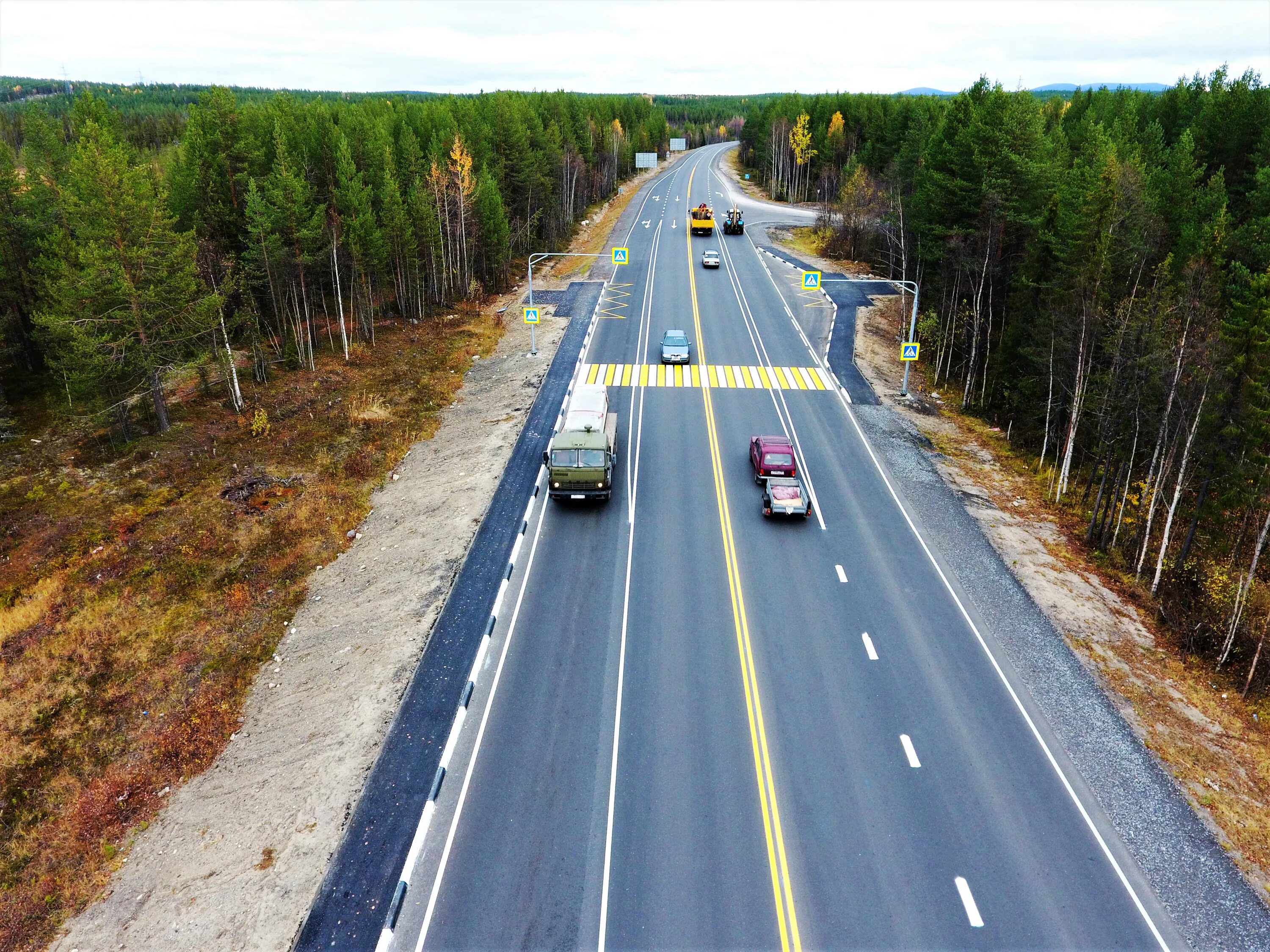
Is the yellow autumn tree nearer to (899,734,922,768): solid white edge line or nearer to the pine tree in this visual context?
the pine tree

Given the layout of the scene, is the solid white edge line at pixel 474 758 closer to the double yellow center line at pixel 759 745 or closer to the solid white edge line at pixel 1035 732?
the double yellow center line at pixel 759 745

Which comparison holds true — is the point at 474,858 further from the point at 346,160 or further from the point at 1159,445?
the point at 346,160

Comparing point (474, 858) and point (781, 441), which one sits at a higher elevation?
Answer: point (781, 441)

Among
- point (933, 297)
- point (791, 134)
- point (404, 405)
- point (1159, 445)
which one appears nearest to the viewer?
point (1159, 445)

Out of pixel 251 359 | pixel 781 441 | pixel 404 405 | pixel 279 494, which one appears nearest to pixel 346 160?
pixel 251 359

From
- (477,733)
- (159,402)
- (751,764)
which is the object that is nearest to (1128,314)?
(751,764)

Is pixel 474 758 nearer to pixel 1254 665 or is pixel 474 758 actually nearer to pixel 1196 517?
pixel 1254 665

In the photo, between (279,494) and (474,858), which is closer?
(474,858)

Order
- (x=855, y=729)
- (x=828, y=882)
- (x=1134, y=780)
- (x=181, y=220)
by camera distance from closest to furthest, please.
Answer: (x=828, y=882), (x=1134, y=780), (x=855, y=729), (x=181, y=220)
